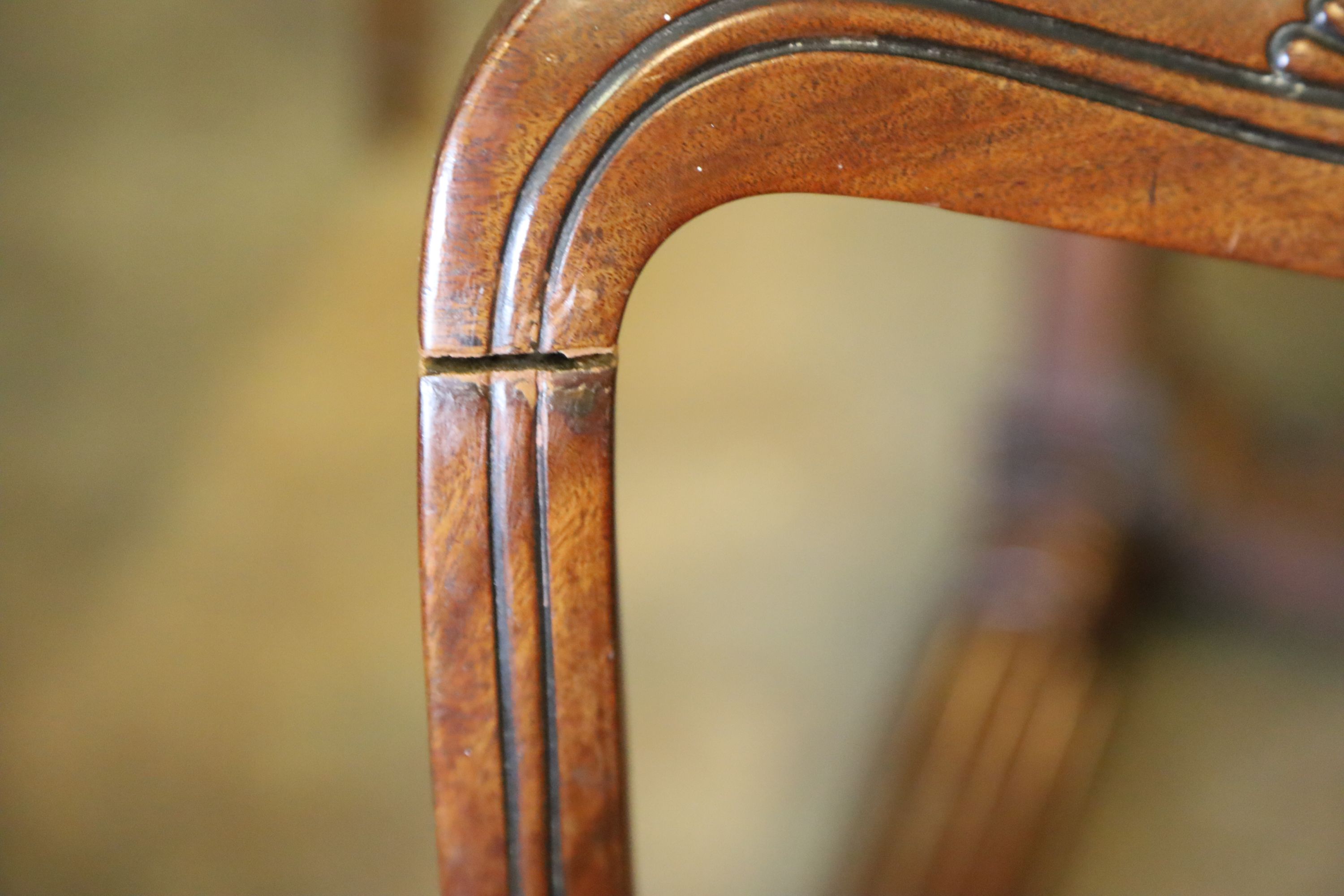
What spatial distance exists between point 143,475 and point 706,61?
952 mm

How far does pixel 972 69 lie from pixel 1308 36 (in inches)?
3.6

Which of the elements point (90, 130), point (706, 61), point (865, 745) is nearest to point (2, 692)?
point (90, 130)

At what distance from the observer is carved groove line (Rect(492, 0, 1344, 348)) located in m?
0.22

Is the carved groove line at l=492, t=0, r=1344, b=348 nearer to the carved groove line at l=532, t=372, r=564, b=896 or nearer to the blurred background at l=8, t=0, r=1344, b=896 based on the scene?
the carved groove line at l=532, t=372, r=564, b=896

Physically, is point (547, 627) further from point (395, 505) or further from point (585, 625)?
point (395, 505)

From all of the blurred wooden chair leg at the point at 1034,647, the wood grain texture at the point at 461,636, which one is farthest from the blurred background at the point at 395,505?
the wood grain texture at the point at 461,636

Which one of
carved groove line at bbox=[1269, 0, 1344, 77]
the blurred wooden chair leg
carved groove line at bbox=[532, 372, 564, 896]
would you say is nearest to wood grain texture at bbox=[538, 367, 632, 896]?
carved groove line at bbox=[532, 372, 564, 896]

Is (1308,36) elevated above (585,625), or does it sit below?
above

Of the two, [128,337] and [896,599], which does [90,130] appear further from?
[896,599]

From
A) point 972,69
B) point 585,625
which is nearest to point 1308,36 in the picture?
point 972,69

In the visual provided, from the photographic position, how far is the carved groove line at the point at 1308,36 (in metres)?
0.26

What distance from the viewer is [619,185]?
0.23 metres

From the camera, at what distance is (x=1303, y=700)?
36.6 inches

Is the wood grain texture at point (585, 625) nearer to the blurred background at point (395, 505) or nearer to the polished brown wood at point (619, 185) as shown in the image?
the polished brown wood at point (619, 185)
